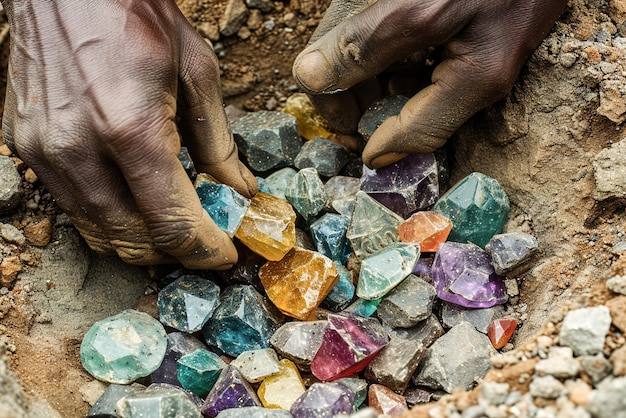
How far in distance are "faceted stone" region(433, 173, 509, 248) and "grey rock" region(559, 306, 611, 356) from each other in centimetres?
67

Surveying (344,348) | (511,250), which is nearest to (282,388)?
(344,348)

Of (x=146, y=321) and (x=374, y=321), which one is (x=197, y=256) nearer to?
(x=146, y=321)

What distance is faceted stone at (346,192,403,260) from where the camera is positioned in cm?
211

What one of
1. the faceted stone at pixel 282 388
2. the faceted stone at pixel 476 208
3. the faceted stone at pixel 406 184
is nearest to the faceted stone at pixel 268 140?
the faceted stone at pixel 406 184

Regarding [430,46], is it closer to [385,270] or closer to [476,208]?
[476,208]

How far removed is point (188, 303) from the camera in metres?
1.96

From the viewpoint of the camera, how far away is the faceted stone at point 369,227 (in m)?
2.11

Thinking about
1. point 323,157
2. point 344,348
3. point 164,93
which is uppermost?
point 164,93

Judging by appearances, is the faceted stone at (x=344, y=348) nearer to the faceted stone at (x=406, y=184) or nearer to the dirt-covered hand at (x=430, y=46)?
the faceted stone at (x=406, y=184)

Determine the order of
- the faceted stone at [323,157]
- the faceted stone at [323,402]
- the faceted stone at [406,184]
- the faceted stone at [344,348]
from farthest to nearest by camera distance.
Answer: the faceted stone at [323,157], the faceted stone at [406,184], the faceted stone at [344,348], the faceted stone at [323,402]

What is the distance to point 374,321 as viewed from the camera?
6.42 feet

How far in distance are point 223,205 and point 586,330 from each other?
1052 mm

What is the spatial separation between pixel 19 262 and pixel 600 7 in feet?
6.41

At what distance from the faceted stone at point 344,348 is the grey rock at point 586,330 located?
553 millimetres
